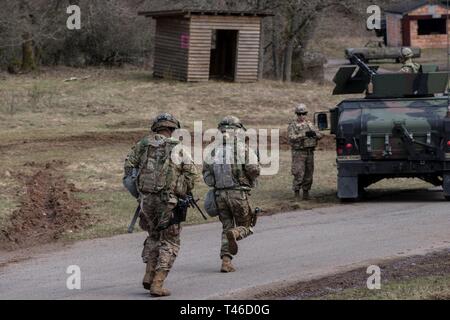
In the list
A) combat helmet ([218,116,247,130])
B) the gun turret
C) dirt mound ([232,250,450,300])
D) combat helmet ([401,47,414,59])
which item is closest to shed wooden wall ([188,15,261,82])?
the gun turret

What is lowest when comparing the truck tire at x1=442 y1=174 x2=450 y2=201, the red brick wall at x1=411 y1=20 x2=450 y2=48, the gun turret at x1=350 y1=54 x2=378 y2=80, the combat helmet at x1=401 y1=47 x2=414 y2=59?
the truck tire at x1=442 y1=174 x2=450 y2=201

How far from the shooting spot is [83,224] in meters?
16.5

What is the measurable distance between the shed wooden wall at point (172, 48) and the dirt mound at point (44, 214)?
14.3 metres

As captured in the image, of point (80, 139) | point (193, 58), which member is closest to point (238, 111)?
point (193, 58)

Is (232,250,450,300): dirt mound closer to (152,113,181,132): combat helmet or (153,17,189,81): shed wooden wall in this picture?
(152,113,181,132): combat helmet

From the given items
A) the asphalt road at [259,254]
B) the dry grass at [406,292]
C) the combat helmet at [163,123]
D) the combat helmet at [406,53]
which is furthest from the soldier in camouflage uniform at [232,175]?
the combat helmet at [406,53]

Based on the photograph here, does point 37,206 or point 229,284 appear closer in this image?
point 229,284

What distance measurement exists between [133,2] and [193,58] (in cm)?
1285

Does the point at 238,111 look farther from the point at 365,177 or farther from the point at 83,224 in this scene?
the point at 83,224

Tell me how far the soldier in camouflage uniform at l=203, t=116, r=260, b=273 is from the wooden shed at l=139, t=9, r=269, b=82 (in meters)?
22.1

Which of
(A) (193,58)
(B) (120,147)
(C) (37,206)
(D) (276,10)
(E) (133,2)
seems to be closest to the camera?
(C) (37,206)

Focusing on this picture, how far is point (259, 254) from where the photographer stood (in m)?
13.7

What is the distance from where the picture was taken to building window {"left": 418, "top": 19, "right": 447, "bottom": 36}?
70000 millimetres
